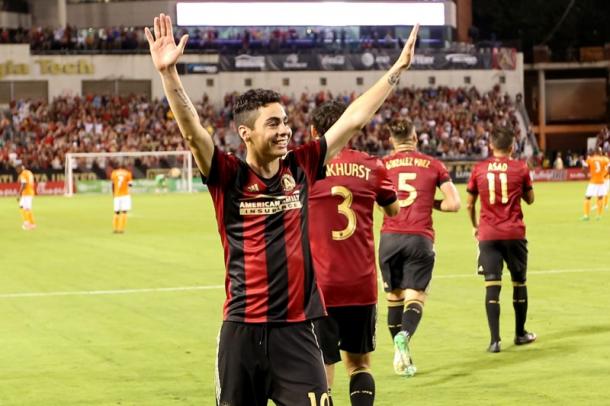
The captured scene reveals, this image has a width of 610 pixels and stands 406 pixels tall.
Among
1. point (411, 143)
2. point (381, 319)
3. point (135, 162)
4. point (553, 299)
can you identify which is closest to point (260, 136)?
point (411, 143)

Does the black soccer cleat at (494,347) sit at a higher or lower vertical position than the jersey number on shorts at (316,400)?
lower

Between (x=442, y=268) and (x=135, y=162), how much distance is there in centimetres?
3977

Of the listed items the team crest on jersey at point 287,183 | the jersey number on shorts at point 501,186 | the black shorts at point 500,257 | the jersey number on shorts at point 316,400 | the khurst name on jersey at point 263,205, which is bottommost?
the black shorts at point 500,257

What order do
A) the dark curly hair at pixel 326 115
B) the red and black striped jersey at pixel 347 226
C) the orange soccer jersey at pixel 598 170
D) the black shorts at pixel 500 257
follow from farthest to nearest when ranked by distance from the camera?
the orange soccer jersey at pixel 598 170
the black shorts at pixel 500 257
the red and black striped jersey at pixel 347 226
the dark curly hair at pixel 326 115

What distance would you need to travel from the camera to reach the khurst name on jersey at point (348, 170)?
841 cm

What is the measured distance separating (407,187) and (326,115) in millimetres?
3516

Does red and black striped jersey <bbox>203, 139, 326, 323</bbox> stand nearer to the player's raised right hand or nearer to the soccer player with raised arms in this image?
the soccer player with raised arms

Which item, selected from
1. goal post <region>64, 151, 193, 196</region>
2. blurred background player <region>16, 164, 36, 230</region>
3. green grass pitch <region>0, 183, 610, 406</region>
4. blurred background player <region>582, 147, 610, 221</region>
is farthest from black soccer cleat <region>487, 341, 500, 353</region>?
goal post <region>64, 151, 193, 196</region>

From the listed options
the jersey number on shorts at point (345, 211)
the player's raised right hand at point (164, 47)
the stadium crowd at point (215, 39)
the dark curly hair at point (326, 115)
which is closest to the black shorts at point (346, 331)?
the jersey number on shorts at point (345, 211)

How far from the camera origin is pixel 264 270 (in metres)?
6.29

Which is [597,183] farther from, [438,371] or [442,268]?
[438,371]

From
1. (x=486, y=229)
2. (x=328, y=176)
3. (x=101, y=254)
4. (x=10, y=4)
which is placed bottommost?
(x=101, y=254)

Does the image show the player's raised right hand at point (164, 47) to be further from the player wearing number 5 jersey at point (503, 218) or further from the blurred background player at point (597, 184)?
the blurred background player at point (597, 184)

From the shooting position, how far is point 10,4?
73125mm
